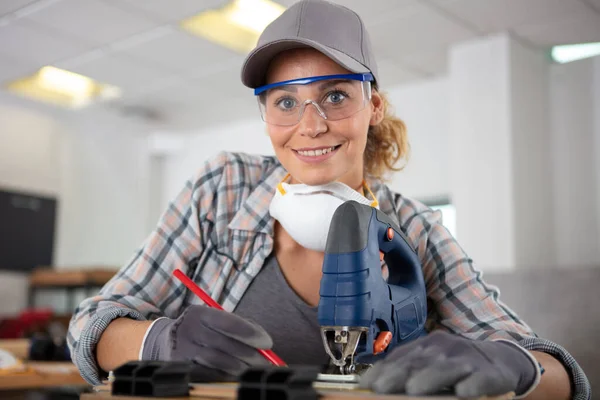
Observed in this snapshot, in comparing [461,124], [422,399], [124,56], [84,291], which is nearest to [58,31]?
[124,56]

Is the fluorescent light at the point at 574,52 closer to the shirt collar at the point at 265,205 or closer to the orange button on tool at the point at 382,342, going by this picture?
the shirt collar at the point at 265,205

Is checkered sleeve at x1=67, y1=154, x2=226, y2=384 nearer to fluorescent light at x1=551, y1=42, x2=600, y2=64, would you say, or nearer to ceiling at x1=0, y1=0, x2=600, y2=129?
ceiling at x1=0, y1=0, x2=600, y2=129

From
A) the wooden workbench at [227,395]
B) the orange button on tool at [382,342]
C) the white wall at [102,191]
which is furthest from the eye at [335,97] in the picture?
the white wall at [102,191]

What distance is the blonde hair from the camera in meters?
1.55

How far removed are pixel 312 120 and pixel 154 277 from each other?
462 mm

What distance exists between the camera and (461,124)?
16.5 feet

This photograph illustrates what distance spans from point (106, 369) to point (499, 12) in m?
3.98

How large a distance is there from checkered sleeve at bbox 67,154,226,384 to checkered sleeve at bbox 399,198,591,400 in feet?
1.50

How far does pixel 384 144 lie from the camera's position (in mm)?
1564

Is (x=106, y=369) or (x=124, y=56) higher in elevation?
(x=124, y=56)

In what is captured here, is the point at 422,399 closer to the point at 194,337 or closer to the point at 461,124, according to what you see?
the point at 194,337

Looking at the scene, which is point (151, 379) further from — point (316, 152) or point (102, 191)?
point (102, 191)

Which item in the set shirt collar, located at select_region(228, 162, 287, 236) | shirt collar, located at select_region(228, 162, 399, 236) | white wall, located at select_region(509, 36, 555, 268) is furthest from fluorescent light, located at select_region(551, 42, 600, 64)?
shirt collar, located at select_region(228, 162, 287, 236)

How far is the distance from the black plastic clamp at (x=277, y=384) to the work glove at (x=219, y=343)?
0.55 ft
